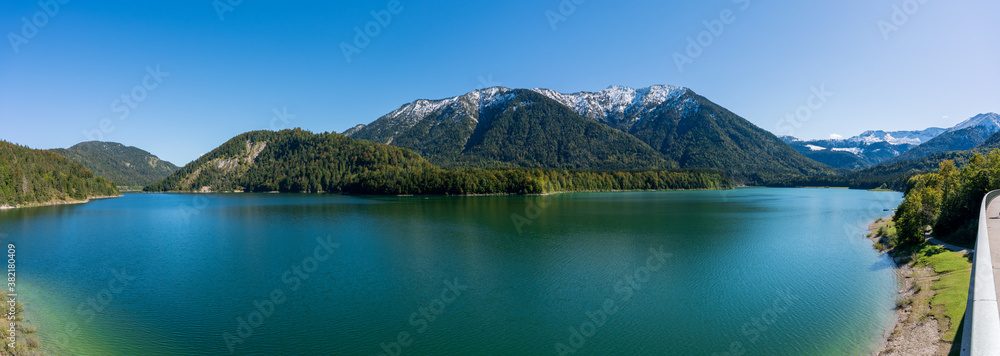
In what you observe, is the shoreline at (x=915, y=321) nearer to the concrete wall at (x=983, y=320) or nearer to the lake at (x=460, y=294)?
the lake at (x=460, y=294)

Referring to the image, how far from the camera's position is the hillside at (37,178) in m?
98.4

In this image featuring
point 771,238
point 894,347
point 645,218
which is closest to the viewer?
point 894,347

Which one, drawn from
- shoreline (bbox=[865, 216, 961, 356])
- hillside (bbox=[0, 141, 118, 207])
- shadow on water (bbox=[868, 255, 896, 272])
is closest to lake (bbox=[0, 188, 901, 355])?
shadow on water (bbox=[868, 255, 896, 272])

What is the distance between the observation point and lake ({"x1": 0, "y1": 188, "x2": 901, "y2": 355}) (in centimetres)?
1800

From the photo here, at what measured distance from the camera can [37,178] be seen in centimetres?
10869

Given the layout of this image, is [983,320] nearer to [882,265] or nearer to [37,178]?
[882,265]

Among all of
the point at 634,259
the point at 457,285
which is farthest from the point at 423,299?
the point at 634,259

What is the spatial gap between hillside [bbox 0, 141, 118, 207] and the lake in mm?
80912

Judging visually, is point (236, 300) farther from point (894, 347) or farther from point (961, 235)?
point (961, 235)

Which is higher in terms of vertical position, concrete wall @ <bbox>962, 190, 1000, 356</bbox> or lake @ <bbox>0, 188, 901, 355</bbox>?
concrete wall @ <bbox>962, 190, 1000, 356</bbox>

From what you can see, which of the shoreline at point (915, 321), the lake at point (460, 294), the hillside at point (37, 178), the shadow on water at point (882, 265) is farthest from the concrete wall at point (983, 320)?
the hillside at point (37, 178)

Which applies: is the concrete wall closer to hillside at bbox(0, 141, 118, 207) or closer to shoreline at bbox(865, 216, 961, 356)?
shoreline at bbox(865, 216, 961, 356)

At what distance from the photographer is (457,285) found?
26656mm

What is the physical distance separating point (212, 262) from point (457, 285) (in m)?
22.8
